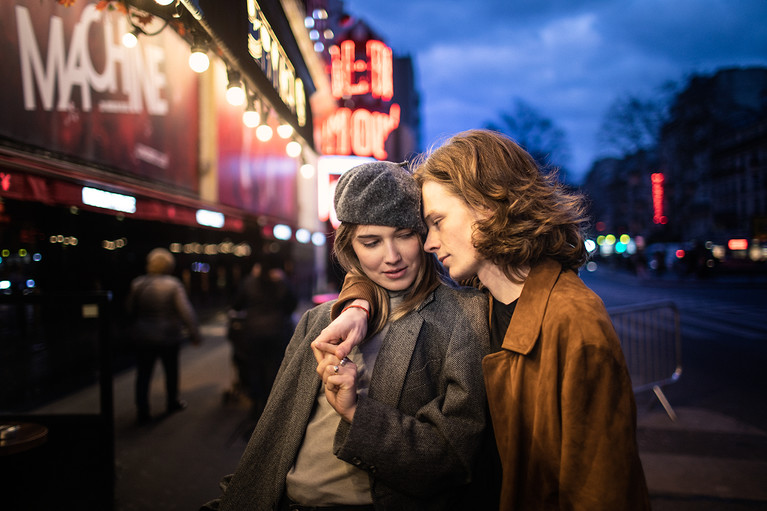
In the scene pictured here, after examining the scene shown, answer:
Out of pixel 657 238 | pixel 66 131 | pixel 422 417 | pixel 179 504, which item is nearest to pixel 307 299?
Answer: pixel 66 131

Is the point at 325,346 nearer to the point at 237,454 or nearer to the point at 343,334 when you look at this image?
the point at 343,334

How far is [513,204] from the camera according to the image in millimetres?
1438

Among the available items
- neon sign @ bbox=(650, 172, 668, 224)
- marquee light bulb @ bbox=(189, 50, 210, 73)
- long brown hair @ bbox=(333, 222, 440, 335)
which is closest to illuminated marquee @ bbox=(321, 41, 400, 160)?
marquee light bulb @ bbox=(189, 50, 210, 73)

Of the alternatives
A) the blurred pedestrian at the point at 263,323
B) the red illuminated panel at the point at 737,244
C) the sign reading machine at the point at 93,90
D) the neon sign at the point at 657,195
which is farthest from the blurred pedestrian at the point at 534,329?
the red illuminated panel at the point at 737,244

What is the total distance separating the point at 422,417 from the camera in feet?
4.65

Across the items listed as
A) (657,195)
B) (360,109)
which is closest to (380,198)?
(360,109)

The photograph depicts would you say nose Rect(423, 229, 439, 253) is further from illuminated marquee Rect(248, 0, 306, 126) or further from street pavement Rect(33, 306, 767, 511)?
street pavement Rect(33, 306, 767, 511)

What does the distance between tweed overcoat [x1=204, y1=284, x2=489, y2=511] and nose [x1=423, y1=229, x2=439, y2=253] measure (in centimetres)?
17

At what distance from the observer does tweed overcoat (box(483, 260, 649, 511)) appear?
114 cm

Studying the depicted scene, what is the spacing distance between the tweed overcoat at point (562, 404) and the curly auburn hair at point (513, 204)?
Answer: 0.09 m

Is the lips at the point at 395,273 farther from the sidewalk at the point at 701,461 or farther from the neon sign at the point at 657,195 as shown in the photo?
the neon sign at the point at 657,195

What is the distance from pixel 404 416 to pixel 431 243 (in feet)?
2.07

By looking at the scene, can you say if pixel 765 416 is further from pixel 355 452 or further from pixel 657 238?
pixel 657 238

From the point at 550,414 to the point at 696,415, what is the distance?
5255 mm
